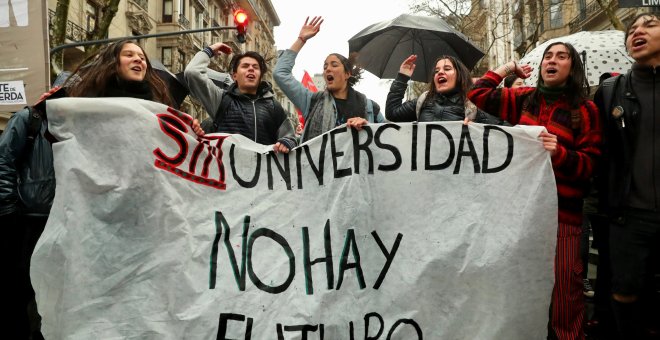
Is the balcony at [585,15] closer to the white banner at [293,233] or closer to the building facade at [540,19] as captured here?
the building facade at [540,19]

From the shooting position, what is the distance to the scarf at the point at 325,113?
12.2ft

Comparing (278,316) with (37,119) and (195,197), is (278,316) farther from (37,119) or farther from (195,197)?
(37,119)

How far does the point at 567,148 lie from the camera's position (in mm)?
2857

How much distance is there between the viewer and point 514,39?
110 feet

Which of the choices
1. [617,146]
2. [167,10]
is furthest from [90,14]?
[617,146]

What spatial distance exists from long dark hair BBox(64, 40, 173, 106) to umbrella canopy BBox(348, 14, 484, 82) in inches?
108

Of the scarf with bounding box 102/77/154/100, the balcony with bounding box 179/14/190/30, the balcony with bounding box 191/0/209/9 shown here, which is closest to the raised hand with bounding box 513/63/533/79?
the scarf with bounding box 102/77/154/100

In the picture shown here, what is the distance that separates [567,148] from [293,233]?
5.35 ft

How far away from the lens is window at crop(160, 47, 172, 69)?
2898 cm

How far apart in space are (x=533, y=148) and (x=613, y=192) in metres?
0.48

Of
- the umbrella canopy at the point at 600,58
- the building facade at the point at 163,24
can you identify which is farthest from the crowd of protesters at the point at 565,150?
the building facade at the point at 163,24

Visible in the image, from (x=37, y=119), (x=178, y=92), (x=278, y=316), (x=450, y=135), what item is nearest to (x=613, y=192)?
(x=450, y=135)

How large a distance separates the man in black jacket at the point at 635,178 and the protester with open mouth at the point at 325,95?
172 centimetres

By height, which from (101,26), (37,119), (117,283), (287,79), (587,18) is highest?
(587,18)
